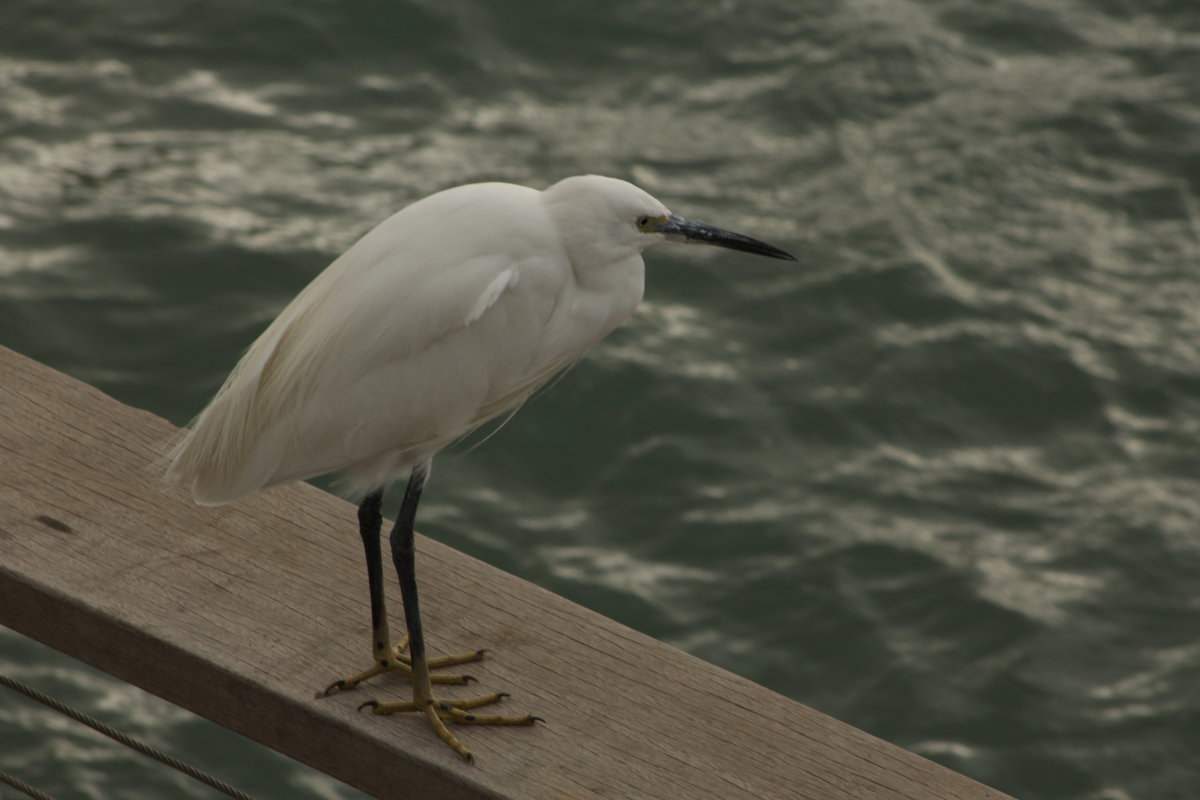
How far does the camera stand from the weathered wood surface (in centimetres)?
204

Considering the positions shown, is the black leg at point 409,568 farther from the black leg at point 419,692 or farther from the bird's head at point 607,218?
the bird's head at point 607,218

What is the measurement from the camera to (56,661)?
170 inches

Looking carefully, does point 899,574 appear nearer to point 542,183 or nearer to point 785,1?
point 542,183

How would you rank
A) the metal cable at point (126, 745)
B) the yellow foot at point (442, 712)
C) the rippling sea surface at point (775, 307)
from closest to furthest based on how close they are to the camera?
the metal cable at point (126, 745) < the yellow foot at point (442, 712) < the rippling sea surface at point (775, 307)

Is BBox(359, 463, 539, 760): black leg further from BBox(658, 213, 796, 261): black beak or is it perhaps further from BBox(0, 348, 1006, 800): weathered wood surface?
BBox(658, 213, 796, 261): black beak

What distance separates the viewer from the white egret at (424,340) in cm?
208

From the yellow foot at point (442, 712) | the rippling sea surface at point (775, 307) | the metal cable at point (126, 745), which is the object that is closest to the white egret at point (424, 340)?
the yellow foot at point (442, 712)

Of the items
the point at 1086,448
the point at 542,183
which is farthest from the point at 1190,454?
the point at 542,183

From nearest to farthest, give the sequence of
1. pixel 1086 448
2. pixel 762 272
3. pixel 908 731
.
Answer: pixel 908 731
pixel 1086 448
pixel 762 272

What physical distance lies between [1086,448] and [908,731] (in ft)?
4.46

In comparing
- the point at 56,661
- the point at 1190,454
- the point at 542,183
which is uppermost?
the point at 542,183

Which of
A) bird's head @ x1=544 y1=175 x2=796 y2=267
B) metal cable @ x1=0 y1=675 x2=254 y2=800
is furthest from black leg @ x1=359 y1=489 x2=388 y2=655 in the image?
bird's head @ x1=544 y1=175 x2=796 y2=267

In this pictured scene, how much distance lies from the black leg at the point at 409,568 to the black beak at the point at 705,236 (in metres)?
0.53

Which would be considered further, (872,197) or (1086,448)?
(872,197)
